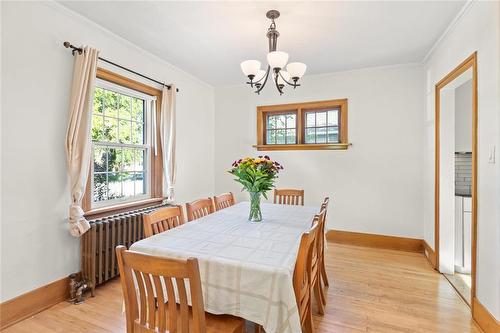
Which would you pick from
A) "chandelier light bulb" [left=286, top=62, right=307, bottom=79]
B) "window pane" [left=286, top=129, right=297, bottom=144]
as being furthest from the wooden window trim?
"window pane" [left=286, top=129, right=297, bottom=144]

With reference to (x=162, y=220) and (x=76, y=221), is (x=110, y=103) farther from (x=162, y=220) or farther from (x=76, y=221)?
(x=162, y=220)

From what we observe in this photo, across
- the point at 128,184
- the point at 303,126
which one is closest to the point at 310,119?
the point at 303,126

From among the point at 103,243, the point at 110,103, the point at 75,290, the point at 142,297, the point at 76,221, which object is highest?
the point at 110,103

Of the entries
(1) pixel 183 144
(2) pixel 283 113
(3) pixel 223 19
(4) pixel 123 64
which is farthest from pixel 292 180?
(4) pixel 123 64

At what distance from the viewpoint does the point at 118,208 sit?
2803mm

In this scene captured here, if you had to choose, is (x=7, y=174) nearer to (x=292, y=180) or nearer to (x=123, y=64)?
(x=123, y=64)

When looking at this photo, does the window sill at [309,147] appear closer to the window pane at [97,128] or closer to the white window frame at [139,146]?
the white window frame at [139,146]

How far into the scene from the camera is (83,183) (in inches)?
90.5

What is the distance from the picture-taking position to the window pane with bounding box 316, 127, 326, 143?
4.09 meters

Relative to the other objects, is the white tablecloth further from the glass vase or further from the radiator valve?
the radiator valve

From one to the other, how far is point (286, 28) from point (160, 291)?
2.56m

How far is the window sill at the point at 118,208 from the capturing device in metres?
2.53

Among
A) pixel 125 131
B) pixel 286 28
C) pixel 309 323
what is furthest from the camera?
pixel 125 131

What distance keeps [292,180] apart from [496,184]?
2.62m
